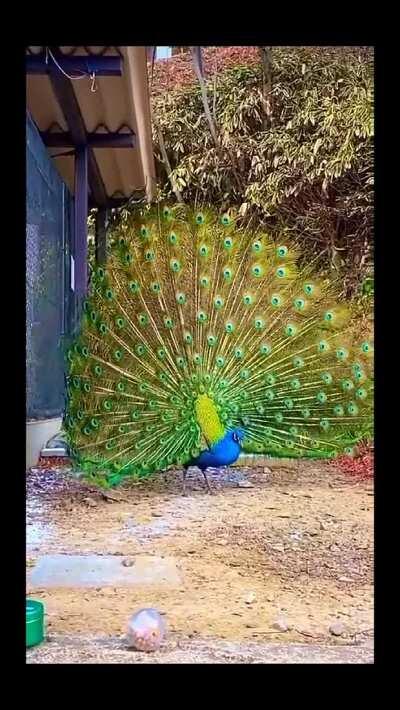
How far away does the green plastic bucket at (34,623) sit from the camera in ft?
5.39

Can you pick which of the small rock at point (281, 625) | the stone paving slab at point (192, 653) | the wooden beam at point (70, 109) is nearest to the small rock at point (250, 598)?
the small rock at point (281, 625)

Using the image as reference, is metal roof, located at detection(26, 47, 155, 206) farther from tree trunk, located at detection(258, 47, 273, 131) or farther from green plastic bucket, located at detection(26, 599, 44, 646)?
green plastic bucket, located at detection(26, 599, 44, 646)

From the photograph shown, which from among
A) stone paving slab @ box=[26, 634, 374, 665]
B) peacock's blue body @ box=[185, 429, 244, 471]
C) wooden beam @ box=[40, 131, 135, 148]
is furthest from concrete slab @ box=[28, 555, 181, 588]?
wooden beam @ box=[40, 131, 135, 148]

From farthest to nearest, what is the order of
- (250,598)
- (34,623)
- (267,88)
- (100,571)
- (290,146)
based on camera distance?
(267,88) → (290,146) → (100,571) → (250,598) → (34,623)

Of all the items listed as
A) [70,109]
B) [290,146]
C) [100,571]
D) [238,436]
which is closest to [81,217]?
[70,109]

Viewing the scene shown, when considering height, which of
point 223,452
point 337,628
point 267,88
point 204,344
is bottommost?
point 337,628

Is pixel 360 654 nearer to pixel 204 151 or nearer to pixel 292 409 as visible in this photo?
pixel 292 409

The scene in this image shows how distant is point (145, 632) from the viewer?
1701 millimetres

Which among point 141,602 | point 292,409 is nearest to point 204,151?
point 292,409

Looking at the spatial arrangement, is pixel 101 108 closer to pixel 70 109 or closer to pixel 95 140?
pixel 70 109

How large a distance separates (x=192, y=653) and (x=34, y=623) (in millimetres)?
359

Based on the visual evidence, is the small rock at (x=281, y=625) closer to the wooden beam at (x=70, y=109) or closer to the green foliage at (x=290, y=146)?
the wooden beam at (x=70, y=109)

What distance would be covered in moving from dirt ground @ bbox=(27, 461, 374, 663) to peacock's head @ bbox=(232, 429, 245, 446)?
236 mm

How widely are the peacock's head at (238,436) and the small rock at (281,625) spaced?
1000 millimetres
